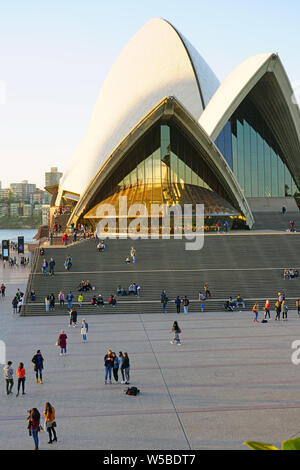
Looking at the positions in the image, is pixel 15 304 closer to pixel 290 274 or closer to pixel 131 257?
pixel 131 257

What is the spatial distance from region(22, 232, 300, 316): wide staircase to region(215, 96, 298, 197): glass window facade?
1433cm

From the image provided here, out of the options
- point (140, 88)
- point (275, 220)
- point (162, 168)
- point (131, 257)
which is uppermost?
point (140, 88)

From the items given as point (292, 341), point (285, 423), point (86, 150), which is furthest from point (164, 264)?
point (86, 150)

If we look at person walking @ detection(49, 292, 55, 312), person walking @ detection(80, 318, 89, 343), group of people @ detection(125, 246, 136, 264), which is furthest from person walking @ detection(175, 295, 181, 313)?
group of people @ detection(125, 246, 136, 264)

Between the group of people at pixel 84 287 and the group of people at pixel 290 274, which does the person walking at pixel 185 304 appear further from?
the group of people at pixel 290 274

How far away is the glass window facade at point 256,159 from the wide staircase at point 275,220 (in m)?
3.01

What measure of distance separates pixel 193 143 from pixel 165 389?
30167 millimetres

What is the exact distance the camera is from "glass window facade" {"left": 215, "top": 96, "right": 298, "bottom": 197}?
142 feet

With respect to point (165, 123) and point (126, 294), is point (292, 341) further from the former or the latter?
point (165, 123)

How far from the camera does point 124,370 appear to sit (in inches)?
432

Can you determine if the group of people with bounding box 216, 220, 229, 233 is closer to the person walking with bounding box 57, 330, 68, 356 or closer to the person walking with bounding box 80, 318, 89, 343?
the person walking with bounding box 80, 318, 89, 343

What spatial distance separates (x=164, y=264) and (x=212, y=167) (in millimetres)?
14818

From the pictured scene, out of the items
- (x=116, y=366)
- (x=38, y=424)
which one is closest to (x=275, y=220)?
(x=116, y=366)

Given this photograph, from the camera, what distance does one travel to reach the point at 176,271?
24.6 meters
